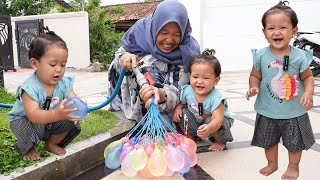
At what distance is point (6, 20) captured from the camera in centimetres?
524

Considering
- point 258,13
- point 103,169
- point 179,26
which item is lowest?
point 103,169

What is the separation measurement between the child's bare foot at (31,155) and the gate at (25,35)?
941 centimetres

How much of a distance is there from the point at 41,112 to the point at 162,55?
109 centimetres

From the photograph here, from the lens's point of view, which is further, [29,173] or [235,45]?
[235,45]

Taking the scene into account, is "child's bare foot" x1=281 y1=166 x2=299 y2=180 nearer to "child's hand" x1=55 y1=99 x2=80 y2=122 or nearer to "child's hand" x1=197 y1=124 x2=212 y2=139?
"child's hand" x1=197 y1=124 x2=212 y2=139

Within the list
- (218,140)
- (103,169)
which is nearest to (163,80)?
(218,140)

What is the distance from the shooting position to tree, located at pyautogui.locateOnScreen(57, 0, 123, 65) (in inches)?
443

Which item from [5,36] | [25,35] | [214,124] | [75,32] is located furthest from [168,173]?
[25,35]

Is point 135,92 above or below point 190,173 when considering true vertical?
above

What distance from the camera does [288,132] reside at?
1.75 metres

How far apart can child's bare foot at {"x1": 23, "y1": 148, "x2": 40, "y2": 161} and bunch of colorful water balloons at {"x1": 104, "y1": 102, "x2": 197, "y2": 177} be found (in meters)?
0.43

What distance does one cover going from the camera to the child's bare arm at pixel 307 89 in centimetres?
161

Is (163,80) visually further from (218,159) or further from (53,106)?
(53,106)

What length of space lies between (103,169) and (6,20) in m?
3.96
